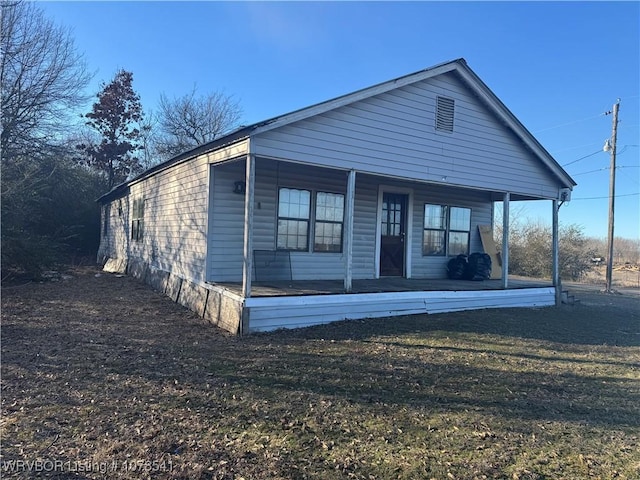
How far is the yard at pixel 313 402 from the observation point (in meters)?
3.05

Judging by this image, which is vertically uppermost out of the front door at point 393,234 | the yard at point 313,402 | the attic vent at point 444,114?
the attic vent at point 444,114

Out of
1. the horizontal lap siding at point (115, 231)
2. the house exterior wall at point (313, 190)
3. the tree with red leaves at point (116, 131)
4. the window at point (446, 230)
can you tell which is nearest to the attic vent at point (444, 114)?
the house exterior wall at point (313, 190)

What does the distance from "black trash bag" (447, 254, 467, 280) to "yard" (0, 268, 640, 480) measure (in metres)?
→ 4.26

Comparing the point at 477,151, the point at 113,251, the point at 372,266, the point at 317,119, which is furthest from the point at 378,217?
the point at 113,251

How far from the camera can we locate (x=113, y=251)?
17.8 meters

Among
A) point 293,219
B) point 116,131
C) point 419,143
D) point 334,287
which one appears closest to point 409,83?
point 419,143

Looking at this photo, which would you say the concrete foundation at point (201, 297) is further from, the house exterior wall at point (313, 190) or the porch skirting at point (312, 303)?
the house exterior wall at point (313, 190)

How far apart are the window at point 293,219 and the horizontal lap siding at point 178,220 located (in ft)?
5.55

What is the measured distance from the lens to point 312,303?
7258 mm

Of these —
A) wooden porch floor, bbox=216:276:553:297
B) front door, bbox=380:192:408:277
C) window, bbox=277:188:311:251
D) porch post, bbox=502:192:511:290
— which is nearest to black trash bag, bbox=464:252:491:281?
wooden porch floor, bbox=216:276:553:297

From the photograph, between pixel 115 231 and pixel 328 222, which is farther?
pixel 115 231

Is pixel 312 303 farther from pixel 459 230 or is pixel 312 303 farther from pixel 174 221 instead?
pixel 459 230

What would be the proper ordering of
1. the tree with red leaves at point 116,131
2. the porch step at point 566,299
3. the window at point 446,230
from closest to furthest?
the porch step at point 566,299 → the window at point 446,230 → the tree with red leaves at point 116,131

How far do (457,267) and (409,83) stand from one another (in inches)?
211
